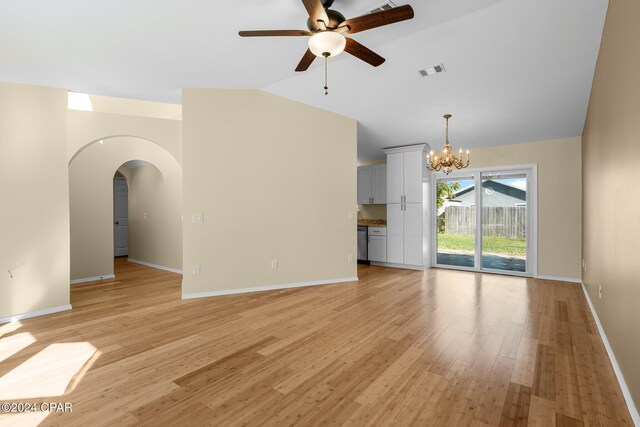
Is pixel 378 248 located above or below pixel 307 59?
below

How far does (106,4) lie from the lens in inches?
97.0

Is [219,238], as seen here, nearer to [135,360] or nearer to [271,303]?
[271,303]

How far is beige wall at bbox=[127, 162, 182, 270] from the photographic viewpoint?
6043 millimetres

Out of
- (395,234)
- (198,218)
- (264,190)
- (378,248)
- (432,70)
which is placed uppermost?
(432,70)

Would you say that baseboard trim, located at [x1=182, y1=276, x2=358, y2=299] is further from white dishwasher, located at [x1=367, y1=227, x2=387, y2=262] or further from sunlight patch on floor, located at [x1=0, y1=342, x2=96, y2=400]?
white dishwasher, located at [x1=367, y1=227, x2=387, y2=262]

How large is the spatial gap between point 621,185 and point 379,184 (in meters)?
5.33

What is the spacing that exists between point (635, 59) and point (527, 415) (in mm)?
2101

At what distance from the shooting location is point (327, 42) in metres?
2.19

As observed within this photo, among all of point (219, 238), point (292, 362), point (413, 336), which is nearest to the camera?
point (292, 362)

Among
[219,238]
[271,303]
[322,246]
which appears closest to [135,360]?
[271,303]

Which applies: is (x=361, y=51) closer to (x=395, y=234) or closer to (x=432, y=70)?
(x=432, y=70)

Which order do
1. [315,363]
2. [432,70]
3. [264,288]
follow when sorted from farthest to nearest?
[264,288] → [432,70] → [315,363]

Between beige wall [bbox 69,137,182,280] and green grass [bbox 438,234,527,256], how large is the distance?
5.57 meters

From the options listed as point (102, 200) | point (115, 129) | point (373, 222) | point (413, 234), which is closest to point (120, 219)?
point (102, 200)
